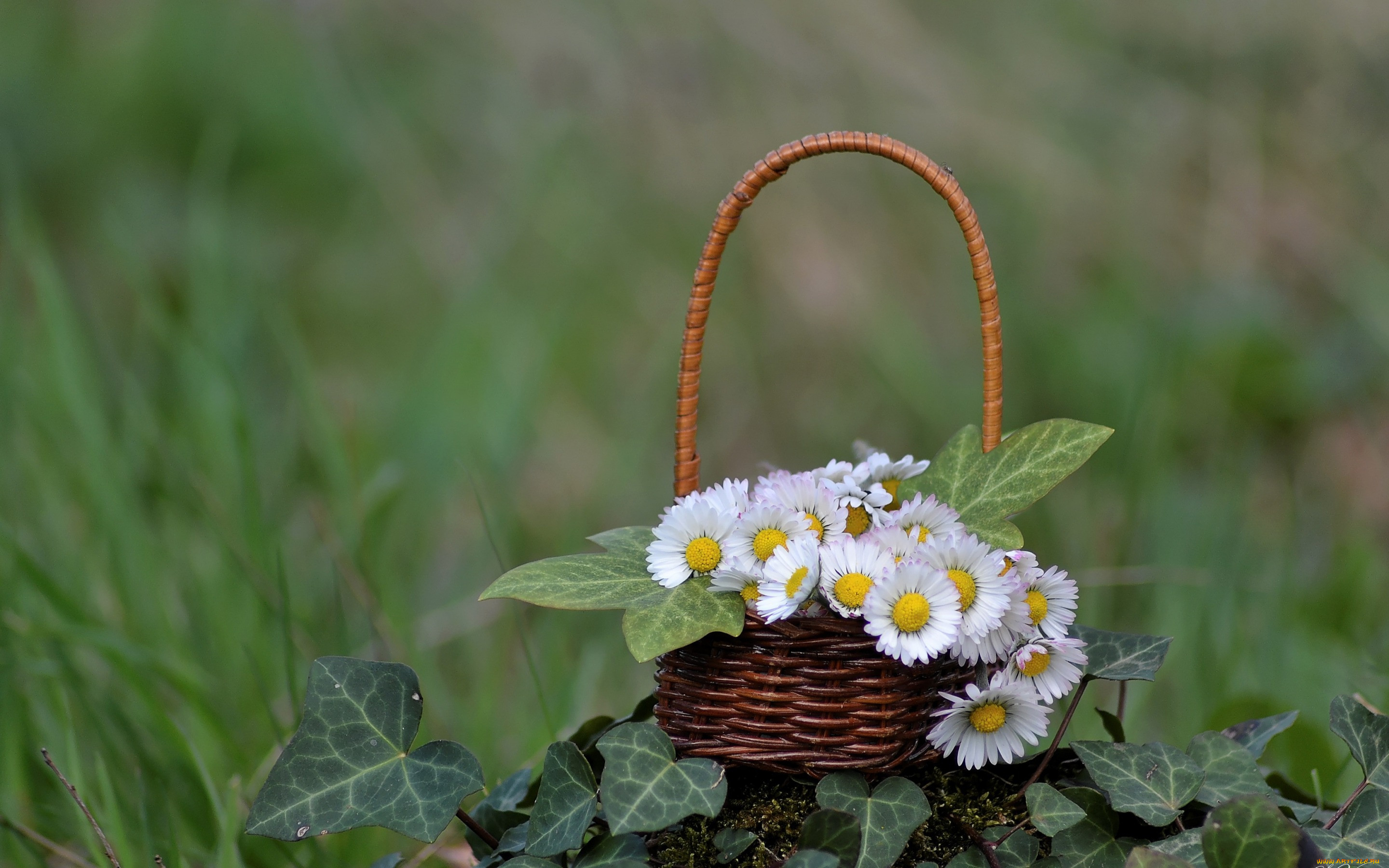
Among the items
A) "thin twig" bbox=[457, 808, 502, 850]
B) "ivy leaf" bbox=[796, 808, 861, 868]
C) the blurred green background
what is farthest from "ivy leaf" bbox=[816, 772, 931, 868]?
the blurred green background

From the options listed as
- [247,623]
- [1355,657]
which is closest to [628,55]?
[247,623]

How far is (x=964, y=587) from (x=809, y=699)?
0.12 metres

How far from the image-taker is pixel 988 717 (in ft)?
2.12

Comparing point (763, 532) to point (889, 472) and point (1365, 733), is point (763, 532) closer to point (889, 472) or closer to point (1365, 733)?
point (889, 472)

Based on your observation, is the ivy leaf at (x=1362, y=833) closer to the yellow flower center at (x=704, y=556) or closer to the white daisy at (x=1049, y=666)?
the white daisy at (x=1049, y=666)

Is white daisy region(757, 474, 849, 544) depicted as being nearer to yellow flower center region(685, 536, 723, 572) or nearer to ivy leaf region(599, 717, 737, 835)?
yellow flower center region(685, 536, 723, 572)

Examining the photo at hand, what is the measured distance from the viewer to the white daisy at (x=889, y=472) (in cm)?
76

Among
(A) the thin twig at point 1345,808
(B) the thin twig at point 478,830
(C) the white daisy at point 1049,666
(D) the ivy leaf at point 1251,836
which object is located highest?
(C) the white daisy at point 1049,666

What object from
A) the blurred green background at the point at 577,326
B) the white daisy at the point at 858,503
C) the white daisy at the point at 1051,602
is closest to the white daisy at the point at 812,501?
Answer: the white daisy at the point at 858,503

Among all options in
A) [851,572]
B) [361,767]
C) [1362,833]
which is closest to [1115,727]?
[1362,833]

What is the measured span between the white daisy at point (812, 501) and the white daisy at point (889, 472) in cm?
6

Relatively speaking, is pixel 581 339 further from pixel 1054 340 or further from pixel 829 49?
pixel 1054 340

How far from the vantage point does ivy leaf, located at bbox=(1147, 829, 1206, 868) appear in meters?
0.60

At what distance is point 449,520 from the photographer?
214cm
